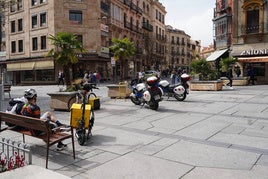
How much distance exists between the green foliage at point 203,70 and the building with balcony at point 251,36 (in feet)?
27.6

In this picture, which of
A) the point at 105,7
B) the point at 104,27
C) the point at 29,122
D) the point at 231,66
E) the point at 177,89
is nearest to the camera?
the point at 29,122

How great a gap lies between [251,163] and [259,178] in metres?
0.64

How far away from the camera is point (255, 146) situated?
18.2 ft

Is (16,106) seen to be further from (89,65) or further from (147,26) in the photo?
(147,26)

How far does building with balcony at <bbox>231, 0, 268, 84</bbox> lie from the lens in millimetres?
25875

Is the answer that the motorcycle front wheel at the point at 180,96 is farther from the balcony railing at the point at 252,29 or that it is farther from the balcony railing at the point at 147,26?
the balcony railing at the point at 147,26

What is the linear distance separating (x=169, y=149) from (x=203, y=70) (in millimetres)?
13869

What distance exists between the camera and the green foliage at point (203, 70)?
1808 centimetres

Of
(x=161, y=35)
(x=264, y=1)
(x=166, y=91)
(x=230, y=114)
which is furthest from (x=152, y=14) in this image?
(x=230, y=114)

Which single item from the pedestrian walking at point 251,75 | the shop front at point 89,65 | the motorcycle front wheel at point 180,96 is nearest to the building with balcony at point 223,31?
the pedestrian walking at point 251,75

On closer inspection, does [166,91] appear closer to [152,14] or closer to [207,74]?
[207,74]

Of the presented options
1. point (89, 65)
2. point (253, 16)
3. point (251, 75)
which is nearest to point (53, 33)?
point (89, 65)

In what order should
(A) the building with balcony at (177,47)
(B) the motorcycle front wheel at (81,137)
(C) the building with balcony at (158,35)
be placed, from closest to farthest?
(B) the motorcycle front wheel at (81,137) < (C) the building with balcony at (158,35) < (A) the building with balcony at (177,47)

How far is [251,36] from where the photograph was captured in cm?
2666
